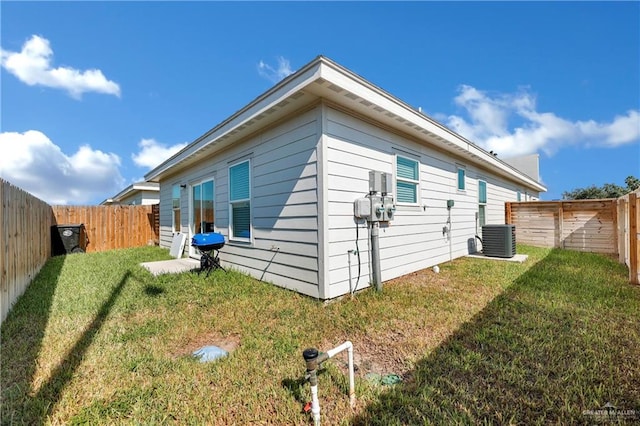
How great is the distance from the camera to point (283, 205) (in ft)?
14.3

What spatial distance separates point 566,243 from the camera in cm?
858

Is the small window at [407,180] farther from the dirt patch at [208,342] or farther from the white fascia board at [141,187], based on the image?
the white fascia board at [141,187]

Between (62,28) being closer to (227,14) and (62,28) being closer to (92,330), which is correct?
(227,14)

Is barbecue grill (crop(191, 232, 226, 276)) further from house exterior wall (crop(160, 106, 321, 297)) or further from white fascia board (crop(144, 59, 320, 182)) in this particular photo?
white fascia board (crop(144, 59, 320, 182))

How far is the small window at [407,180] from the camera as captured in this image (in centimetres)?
516

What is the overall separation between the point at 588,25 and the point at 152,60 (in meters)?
10.1

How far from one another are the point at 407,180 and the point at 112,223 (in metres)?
11.2

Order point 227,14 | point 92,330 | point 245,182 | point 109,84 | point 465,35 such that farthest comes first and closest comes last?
point 109,84, point 465,35, point 227,14, point 245,182, point 92,330

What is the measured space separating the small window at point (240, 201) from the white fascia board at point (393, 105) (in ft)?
8.40

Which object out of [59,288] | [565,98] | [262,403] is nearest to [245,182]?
[59,288]

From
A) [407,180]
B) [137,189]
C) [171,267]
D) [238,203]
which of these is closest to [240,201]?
[238,203]

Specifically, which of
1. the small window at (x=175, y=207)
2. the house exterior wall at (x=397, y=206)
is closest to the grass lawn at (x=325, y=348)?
the house exterior wall at (x=397, y=206)

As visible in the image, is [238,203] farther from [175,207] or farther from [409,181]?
[175,207]

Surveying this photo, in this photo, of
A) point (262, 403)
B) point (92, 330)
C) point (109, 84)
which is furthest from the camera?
point (109, 84)
